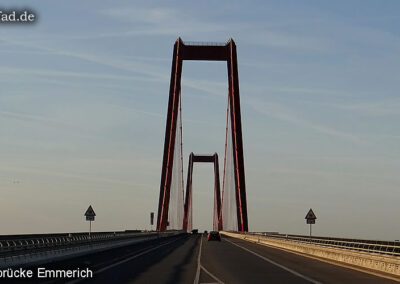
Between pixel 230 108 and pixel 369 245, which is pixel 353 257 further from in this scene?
pixel 230 108

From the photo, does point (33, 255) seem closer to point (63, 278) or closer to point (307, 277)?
point (63, 278)

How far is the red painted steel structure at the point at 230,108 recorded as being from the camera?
99938 mm

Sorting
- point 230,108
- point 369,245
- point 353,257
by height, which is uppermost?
point 230,108

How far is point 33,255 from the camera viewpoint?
3512 centimetres

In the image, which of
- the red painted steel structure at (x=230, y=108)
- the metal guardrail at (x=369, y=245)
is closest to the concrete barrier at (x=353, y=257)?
the metal guardrail at (x=369, y=245)

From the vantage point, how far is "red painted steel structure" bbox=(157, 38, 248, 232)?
3935 inches

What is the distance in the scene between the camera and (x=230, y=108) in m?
103

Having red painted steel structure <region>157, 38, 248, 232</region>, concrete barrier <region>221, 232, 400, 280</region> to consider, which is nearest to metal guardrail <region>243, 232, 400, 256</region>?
concrete barrier <region>221, 232, 400, 280</region>

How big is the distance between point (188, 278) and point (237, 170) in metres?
73.2

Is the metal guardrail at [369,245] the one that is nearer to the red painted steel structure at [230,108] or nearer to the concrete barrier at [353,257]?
the concrete barrier at [353,257]

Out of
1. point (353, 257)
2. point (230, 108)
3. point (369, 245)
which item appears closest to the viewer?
point (353, 257)

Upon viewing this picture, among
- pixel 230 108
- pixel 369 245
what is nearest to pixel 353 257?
pixel 369 245

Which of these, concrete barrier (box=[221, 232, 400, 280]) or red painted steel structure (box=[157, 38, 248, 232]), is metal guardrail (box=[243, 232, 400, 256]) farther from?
red painted steel structure (box=[157, 38, 248, 232])

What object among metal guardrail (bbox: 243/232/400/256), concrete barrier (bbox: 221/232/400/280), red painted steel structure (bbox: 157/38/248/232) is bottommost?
concrete barrier (bbox: 221/232/400/280)
